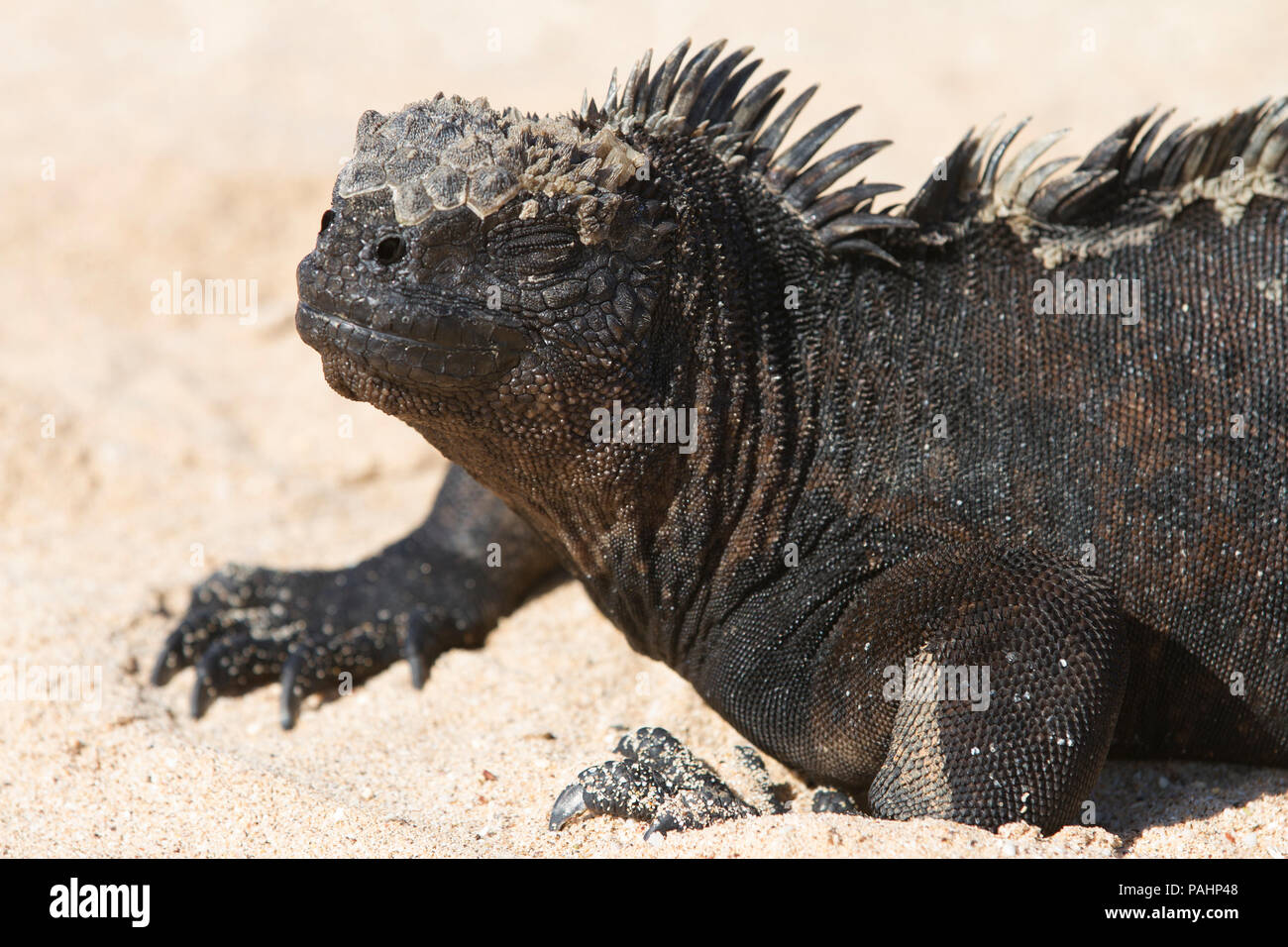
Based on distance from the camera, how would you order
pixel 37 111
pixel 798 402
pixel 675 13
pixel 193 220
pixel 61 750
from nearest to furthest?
pixel 798 402
pixel 61 750
pixel 193 220
pixel 37 111
pixel 675 13

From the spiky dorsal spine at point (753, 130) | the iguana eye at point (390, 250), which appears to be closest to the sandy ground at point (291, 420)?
the iguana eye at point (390, 250)

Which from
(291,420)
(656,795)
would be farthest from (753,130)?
(291,420)

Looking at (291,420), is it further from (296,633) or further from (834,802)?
(834,802)

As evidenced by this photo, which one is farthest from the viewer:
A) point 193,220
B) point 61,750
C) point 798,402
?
point 193,220

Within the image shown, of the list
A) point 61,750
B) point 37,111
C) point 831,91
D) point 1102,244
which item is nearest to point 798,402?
point 1102,244

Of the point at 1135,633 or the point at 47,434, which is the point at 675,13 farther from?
the point at 1135,633

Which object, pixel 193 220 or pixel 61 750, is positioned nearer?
pixel 61 750
